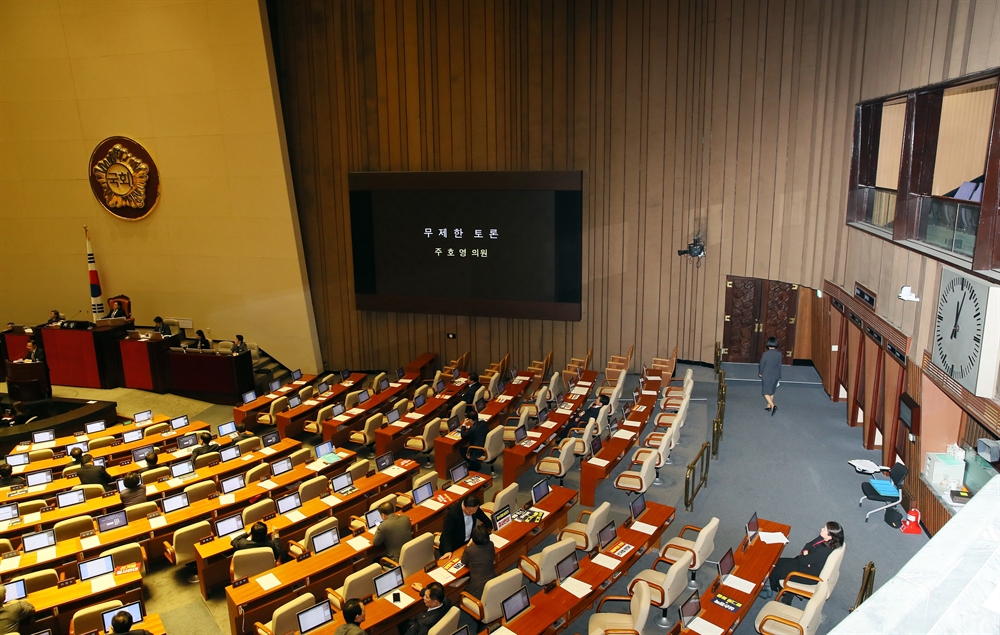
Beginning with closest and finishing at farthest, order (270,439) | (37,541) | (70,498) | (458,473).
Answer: (37,541)
(70,498)
(458,473)
(270,439)

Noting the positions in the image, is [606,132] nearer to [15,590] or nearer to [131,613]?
[131,613]

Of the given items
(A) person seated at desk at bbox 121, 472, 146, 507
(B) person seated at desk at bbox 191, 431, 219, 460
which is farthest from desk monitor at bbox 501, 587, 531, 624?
(B) person seated at desk at bbox 191, 431, 219, 460

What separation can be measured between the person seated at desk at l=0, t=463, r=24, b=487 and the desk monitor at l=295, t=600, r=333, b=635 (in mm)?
6245

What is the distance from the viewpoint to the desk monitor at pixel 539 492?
8773mm

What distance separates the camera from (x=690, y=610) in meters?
6.43

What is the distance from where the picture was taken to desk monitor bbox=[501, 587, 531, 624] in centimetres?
643

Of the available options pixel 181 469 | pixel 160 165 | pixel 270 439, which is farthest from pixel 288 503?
pixel 160 165

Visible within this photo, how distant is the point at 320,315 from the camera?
56.6 feet

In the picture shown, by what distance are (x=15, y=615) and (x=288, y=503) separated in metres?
3.03

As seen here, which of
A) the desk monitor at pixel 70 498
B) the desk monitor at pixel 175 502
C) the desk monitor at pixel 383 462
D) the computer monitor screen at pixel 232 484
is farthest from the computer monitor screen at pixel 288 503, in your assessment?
the desk monitor at pixel 70 498

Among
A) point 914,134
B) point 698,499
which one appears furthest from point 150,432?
point 914,134

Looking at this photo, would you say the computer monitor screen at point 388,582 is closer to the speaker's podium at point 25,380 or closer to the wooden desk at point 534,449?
the wooden desk at point 534,449

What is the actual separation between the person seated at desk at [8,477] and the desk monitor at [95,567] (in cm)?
351

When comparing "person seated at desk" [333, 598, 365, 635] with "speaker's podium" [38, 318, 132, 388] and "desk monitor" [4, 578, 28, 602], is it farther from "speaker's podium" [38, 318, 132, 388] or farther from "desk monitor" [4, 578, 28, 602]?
"speaker's podium" [38, 318, 132, 388]
